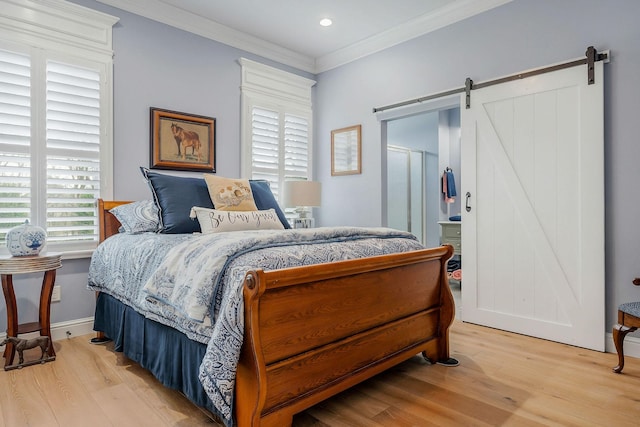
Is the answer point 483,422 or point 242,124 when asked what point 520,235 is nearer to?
point 483,422

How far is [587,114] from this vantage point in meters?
2.68

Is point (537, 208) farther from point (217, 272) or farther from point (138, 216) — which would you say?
point (138, 216)

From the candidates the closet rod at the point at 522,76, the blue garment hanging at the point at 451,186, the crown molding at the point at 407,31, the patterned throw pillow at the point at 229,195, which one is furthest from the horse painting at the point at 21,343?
the blue garment hanging at the point at 451,186

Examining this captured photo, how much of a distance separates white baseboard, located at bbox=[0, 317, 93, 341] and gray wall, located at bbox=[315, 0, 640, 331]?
8.51 feet

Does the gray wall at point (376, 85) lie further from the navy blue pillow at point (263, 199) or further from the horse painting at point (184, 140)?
the navy blue pillow at point (263, 199)

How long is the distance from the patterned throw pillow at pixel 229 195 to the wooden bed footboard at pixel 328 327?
135 centimetres

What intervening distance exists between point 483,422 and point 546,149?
2.05 metres

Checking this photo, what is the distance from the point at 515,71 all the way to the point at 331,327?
2.55 metres

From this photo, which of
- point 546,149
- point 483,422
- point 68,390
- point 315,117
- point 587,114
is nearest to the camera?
point 483,422

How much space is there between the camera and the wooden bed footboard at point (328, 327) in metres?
1.47

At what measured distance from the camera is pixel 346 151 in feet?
14.5

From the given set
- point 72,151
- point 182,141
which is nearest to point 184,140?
point 182,141

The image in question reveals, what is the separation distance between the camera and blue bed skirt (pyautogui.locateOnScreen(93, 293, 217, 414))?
1.72 metres

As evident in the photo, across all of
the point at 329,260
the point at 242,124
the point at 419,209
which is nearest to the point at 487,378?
the point at 329,260
